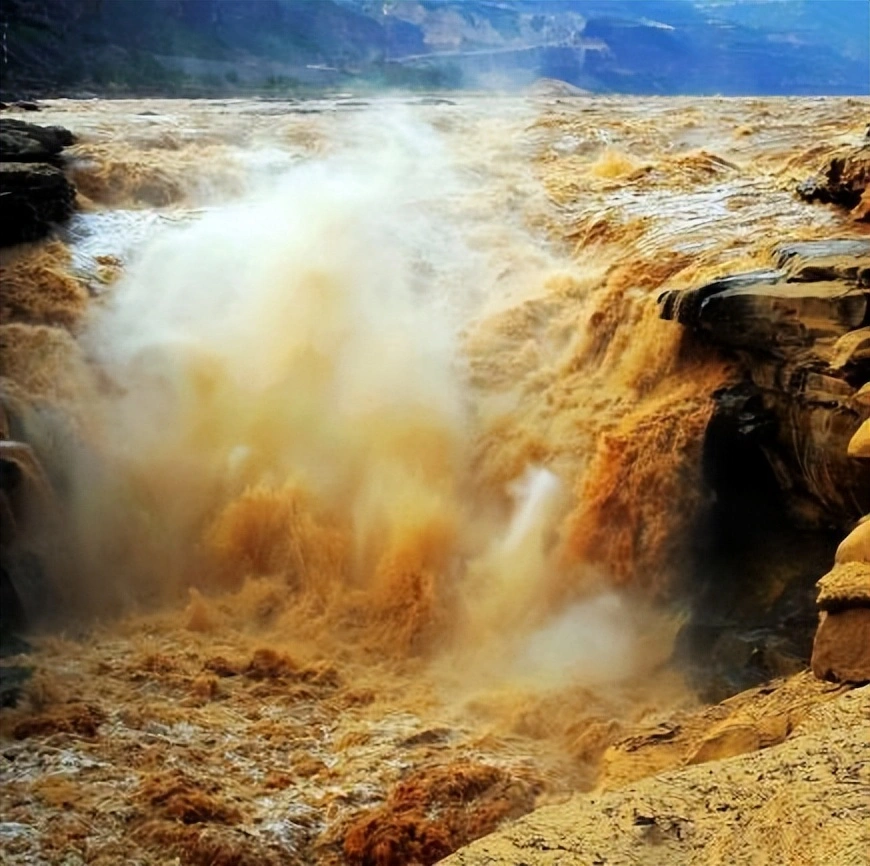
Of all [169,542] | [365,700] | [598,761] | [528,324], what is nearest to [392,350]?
[528,324]

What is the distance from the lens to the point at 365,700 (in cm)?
675

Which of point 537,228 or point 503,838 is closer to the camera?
point 503,838

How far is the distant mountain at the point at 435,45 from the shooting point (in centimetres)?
2872

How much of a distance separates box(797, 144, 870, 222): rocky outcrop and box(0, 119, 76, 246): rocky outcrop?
7185 millimetres

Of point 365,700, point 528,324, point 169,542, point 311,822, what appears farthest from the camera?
point 528,324

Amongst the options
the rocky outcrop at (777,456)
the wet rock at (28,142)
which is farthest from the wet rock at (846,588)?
the wet rock at (28,142)

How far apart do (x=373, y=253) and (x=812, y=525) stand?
527 centimetres

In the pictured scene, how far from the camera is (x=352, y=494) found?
8.67m

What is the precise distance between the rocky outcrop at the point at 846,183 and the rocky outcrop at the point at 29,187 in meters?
7.19

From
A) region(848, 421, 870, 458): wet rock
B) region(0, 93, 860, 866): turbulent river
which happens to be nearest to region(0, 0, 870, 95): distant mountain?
region(0, 93, 860, 866): turbulent river

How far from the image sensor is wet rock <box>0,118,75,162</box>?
39.0 ft

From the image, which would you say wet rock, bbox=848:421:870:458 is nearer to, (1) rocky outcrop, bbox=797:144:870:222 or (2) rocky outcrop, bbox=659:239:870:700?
(2) rocky outcrop, bbox=659:239:870:700

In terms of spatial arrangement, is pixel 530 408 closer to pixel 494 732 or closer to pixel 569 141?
pixel 494 732

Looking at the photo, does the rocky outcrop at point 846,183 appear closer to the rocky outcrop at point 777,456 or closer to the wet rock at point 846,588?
the rocky outcrop at point 777,456
